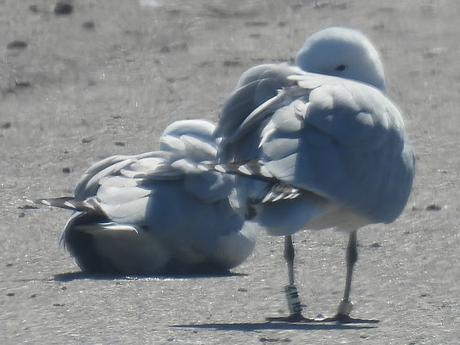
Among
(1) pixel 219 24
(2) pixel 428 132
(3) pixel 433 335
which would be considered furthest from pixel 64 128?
(3) pixel 433 335

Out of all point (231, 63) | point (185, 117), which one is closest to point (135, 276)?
point (185, 117)

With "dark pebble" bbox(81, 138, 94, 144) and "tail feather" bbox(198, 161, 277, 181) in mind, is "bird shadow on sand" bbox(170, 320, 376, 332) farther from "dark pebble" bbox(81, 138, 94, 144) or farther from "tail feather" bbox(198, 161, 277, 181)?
"dark pebble" bbox(81, 138, 94, 144)

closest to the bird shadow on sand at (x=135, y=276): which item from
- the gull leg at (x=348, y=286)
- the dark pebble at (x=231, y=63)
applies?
the gull leg at (x=348, y=286)

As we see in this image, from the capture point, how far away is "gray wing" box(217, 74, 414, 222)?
735 cm

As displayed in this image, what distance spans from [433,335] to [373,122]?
1016mm

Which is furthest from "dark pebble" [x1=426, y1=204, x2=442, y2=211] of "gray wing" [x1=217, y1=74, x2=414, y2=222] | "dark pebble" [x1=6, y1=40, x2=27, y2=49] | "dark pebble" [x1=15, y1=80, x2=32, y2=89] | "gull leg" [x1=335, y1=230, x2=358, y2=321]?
"dark pebble" [x1=6, y1=40, x2=27, y2=49]

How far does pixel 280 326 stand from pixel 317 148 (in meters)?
0.79

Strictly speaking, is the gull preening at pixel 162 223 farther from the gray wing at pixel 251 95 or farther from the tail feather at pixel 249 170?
the tail feather at pixel 249 170

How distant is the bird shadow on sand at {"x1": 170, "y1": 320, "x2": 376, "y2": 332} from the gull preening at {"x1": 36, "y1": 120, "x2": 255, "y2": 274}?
1.37m

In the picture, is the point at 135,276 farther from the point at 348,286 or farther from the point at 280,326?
the point at 280,326

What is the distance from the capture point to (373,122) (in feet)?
25.0

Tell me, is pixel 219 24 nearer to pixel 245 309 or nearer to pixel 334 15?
pixel 334 15

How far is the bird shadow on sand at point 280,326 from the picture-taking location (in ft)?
24.3

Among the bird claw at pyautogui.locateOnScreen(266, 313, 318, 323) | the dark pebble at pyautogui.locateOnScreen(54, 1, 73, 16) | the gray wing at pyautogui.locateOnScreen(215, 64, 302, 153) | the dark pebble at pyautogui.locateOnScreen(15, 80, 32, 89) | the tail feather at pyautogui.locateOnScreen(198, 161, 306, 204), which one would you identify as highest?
the gray wing at pyautogui.locateOnScreen(215, 64, 302, 153)
